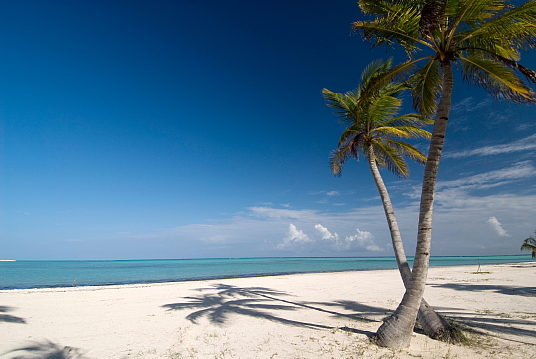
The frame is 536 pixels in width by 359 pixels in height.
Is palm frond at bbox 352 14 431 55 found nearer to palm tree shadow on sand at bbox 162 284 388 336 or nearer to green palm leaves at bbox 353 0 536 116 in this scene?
green palm leaves at bbox 353 0 536 116

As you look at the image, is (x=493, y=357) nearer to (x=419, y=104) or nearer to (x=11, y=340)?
(x=419, y=104)

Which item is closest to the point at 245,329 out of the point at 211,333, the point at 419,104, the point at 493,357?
the point at 211,333

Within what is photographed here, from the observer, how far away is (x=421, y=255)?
5770mm

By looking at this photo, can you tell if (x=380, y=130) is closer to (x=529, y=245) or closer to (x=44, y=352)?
(x=44, y=352)

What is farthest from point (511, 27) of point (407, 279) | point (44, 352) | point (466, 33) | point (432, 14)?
point (44, 352)

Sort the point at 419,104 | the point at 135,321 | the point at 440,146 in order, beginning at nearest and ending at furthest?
the point at 440,146
the point at 419,104
the point at 135,321

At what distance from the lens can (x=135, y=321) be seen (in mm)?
8859

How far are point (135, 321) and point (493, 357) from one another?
890 cm

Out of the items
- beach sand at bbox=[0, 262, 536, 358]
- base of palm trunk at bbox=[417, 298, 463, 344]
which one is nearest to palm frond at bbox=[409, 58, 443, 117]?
base of palm trunk at bbox=[417, 298, 463, 344]

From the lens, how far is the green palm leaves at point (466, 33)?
217 inches

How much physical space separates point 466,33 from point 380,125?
3.92 meters

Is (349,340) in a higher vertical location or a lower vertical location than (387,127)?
lower

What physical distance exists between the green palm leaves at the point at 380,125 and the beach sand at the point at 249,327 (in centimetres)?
518

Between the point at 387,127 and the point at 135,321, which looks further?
the point at 387,127
